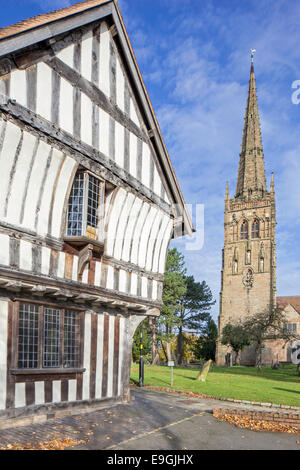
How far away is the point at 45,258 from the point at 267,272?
Answer: 185 feet

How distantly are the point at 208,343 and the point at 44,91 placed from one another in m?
57.0

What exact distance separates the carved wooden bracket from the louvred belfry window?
259 millimetres

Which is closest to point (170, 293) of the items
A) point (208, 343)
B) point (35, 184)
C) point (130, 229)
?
point (208, 343)

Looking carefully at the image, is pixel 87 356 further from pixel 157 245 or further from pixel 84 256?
pixel 157 245

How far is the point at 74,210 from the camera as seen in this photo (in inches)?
392

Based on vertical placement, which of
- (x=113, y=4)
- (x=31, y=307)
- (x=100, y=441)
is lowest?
(x=100, y=441)

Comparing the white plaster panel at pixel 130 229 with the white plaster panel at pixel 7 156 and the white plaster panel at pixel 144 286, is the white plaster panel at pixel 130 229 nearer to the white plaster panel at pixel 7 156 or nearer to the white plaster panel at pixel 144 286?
the white plaster panel at pixel 144 286

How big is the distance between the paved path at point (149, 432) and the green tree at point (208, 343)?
168ft

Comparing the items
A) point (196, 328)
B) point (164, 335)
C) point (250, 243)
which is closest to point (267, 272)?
point (250, 243)

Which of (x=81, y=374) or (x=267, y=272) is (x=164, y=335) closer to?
(x=267, y=272)

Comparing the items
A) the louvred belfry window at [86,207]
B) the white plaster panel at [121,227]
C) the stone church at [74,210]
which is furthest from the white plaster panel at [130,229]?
the louvred belfry window at [86,207]

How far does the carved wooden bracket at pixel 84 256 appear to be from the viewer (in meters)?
9.84

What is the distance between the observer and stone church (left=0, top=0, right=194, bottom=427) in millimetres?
8398

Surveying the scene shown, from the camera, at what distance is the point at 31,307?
30.0ft
